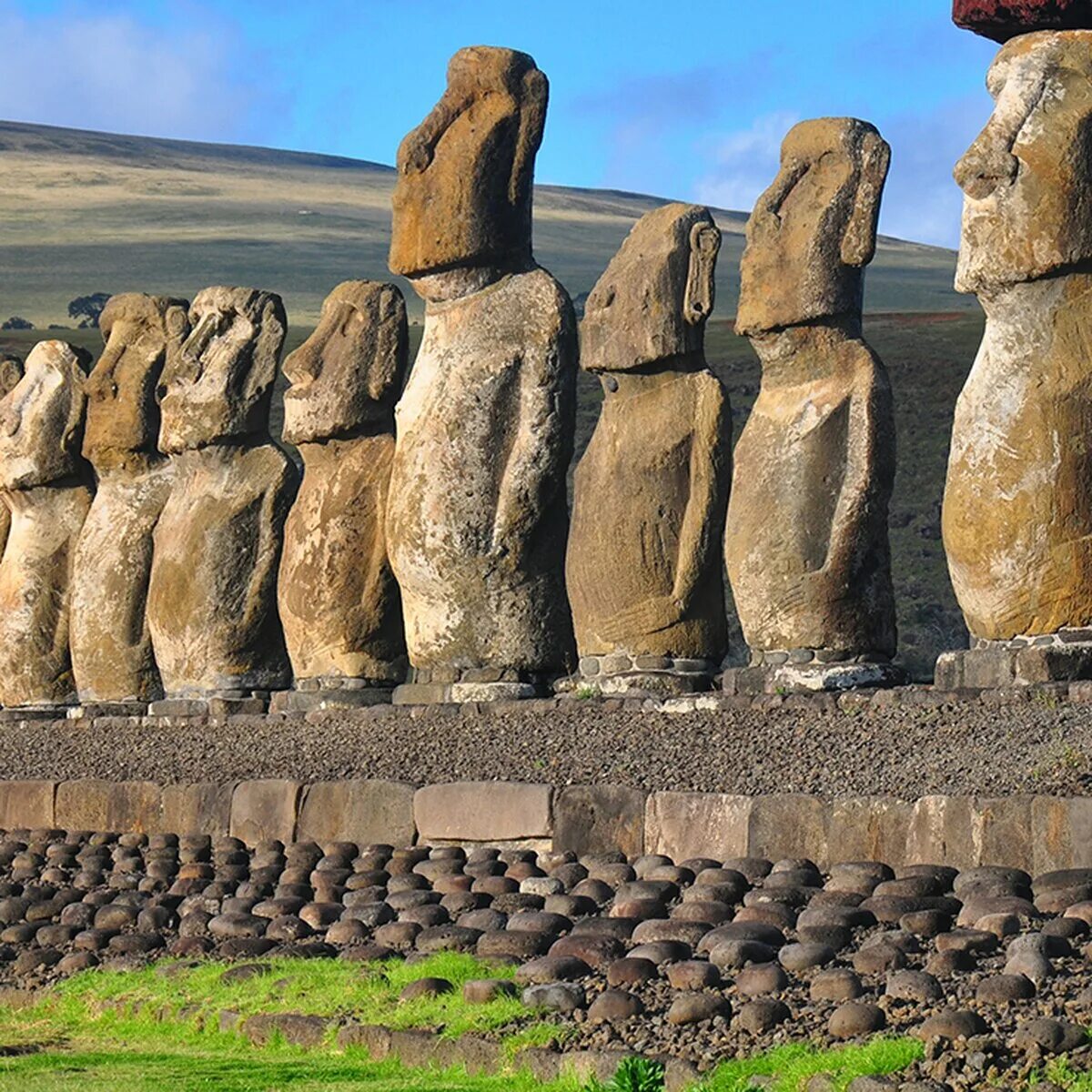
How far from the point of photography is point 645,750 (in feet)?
35.0

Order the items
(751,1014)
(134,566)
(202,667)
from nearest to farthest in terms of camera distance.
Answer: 1. (751,1014)
2. (202,667)
3. (134,566)

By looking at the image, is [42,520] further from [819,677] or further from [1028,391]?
[1028,391]

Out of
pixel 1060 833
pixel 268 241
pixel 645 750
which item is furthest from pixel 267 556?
pixel 268 241

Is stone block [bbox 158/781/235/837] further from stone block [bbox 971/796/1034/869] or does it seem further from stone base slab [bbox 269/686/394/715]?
stone block [bbox 971/796/1034/869]

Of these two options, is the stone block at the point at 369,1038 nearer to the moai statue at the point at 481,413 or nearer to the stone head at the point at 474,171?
the moai statue at the point at 481,413

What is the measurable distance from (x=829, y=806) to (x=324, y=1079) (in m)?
2.64

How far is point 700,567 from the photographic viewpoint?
12.3 meters

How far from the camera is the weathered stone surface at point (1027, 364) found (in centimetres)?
1044

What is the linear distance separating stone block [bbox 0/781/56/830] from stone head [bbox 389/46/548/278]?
3.46 metres

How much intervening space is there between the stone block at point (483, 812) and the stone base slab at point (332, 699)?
2.94 m

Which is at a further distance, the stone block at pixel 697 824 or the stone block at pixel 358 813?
the stone block at pixel 358 813

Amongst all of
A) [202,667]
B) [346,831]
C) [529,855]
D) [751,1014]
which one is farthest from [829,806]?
[202,667]

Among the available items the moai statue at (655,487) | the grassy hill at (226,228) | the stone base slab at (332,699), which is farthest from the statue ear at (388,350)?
the grassy hill at (226,228)

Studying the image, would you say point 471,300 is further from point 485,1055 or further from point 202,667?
point 485,1055
